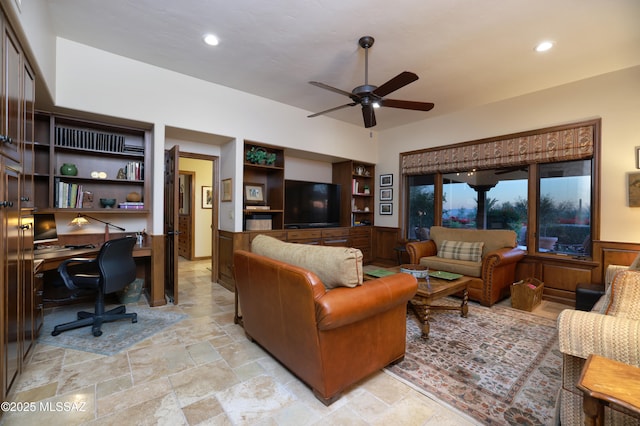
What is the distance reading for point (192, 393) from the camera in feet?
6.11

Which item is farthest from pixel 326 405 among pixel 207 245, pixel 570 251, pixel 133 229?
pixel 207 245

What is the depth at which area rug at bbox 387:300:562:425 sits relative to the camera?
1751 mm

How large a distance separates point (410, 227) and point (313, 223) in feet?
6.46

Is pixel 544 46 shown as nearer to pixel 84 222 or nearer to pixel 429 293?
pixel 429 293

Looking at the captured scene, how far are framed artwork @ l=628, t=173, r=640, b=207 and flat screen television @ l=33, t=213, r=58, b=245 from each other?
6.69 meters

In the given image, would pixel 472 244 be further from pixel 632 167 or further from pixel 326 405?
pixel 326 405

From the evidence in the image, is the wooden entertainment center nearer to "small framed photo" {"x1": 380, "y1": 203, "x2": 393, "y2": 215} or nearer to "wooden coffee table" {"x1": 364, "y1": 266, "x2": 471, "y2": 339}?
"small framed photo" {"x1": 380, "y1": 203, "x2": 393, "y2": 215}

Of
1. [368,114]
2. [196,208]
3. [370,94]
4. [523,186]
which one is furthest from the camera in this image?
[196,208]

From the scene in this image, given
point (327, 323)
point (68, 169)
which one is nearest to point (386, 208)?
point (327, 323)

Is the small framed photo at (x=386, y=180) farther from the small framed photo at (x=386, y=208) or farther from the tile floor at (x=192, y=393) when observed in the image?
the tile floor at (x=192, y=393)

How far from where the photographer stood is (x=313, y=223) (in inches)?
209

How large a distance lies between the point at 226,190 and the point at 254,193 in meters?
0.49

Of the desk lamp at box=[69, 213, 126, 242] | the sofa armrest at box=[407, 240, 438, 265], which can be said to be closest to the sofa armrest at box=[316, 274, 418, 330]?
the sofa armrest at box=[407, 240, 438, 265]

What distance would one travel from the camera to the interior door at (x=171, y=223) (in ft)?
11.4
